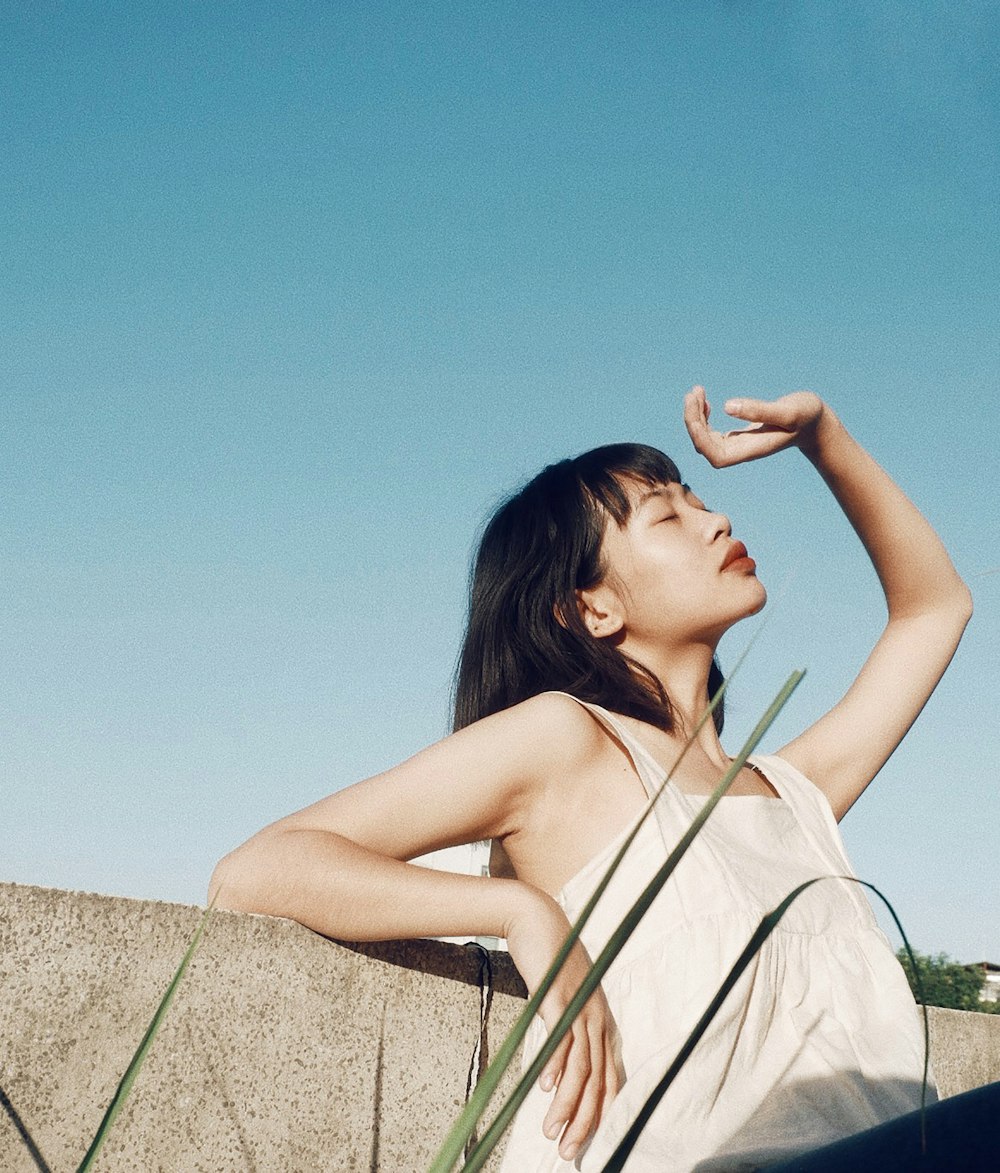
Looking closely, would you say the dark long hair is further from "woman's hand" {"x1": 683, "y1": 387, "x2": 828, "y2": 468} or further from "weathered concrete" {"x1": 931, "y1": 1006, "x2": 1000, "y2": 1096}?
"weathered concrete" {"x1": 931, "y1": 1006, "x2": 1000, "y2": 1096}

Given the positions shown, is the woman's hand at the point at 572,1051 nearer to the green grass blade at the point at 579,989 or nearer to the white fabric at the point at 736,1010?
the white fabric at the point at 736,1010

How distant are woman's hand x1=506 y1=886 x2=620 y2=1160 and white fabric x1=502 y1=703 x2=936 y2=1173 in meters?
0.03

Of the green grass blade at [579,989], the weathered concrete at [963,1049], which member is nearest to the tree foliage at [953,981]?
the weathered concrete at [963,1049]

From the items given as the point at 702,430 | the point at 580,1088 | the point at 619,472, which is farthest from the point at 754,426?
the point at 580,1088

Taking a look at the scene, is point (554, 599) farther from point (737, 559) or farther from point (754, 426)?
point (754, 426)

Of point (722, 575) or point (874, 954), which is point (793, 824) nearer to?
point (874, 954)

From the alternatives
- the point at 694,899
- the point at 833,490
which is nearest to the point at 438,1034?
the point at 694,899

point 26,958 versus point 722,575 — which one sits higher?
point 722,575

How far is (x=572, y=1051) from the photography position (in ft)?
5.10

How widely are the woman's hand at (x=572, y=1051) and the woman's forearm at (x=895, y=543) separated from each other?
1.68 m

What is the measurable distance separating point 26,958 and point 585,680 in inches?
53.9

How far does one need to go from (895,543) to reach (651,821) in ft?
4.45

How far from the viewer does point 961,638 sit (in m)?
3.06

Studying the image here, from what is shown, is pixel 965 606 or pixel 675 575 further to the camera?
pixel 965 606
